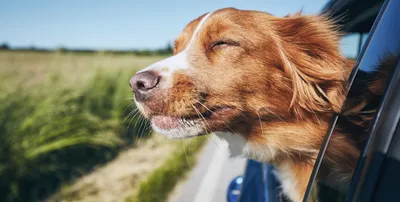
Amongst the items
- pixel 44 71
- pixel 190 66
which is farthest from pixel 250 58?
pixel 44 71

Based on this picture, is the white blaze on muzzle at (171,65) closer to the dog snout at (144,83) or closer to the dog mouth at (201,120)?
the dog snout at (144,83)

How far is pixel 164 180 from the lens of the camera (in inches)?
209

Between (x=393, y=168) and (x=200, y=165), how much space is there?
18.1 feet

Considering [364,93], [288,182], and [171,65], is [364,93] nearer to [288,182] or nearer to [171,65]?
[288,182]

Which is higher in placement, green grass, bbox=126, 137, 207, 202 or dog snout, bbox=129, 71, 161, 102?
dog snout, bbox=129, 71, 161, 102

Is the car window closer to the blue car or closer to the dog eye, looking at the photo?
the blue car

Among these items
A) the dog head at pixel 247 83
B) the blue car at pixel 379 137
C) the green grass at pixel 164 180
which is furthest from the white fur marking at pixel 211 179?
the blue car at pixel 379 137

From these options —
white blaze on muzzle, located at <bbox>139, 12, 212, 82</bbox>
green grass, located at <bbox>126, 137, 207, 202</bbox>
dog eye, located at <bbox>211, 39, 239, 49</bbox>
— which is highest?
dog eye, located at <bbox>211, 39, 239, 49</bbox>

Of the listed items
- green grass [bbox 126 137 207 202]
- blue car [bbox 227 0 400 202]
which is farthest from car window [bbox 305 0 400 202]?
green grass [bbox 126 137 207 202]

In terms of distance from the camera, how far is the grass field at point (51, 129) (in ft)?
15.9

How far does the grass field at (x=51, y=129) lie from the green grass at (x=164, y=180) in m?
0.79

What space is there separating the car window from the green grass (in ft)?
9.24

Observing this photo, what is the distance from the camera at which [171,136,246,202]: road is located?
15.3 ft

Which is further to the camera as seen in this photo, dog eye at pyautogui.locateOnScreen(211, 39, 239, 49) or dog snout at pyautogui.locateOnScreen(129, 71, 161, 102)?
dog eye at pyautogui.locateOnScreen(211, 39, 239, 49)
